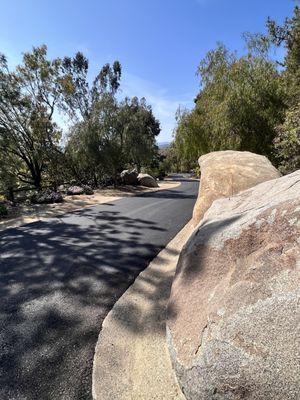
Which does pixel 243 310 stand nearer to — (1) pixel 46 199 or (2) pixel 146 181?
(1) pixel 46 199

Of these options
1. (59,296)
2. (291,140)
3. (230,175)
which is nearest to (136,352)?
(59,296)

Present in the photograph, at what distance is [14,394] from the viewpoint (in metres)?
2.05

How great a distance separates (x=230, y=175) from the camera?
5.23 metres

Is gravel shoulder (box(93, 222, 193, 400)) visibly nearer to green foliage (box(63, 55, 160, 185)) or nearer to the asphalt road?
Answer: the asphalt road

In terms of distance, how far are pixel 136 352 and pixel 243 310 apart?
43.8 inches

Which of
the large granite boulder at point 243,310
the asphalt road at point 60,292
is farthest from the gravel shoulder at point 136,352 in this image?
the large granite boulder at point 243,310

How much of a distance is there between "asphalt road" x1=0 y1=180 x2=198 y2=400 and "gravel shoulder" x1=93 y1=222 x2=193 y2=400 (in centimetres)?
11

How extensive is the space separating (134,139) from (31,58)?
26.5 feet

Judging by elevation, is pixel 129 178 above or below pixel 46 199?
above

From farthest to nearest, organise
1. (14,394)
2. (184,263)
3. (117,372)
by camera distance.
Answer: (184,263) < (117,372) < (14,394)

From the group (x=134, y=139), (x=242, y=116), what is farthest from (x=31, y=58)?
(x=242, y=116)

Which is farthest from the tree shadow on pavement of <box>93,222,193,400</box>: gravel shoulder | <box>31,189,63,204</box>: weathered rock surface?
<box>31,189,63,204</box>: weathered rock surface

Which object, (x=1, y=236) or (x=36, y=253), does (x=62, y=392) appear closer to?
(x=36, y=253)

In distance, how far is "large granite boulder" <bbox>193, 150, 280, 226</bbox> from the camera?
4977 mm
